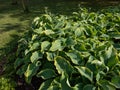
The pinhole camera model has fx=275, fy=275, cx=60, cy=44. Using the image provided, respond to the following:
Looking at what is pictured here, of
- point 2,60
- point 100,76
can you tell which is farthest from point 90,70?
point 2,60

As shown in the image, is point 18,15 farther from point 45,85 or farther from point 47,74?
point 45,85

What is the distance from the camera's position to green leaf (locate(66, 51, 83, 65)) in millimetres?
4539

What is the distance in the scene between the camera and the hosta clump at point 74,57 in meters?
4.17

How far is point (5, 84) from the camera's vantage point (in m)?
5.21

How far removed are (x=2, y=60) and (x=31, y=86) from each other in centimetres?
258

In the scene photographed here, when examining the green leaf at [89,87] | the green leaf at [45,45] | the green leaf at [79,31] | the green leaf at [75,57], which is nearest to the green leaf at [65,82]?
the green leaf at [89,87]

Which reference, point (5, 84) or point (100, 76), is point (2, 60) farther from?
point (100, 76)

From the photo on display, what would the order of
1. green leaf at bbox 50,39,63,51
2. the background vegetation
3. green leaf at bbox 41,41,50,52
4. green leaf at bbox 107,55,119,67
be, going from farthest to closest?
the background vegetation
green leaf at bbox 41,41,50,52
green leaf at bbox 50,39,63,51
green leaf at bbox 107,55,119,67

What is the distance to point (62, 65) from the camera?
4.45 meters

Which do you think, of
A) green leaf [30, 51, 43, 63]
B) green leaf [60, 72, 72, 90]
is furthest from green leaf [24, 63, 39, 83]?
green leaf [60, 72, 72, 90]

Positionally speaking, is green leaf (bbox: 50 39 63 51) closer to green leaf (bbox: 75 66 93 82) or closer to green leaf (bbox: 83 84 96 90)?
green leaf (bbox: 75 66 93 82)

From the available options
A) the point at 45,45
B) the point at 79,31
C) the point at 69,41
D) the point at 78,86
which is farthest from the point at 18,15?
the point at 78,86

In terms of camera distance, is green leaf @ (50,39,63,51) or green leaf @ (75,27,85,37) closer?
green leaf @ (50,39,63,51)

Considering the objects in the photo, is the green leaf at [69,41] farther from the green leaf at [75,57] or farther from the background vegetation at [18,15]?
the background vegetation at [18,15]
